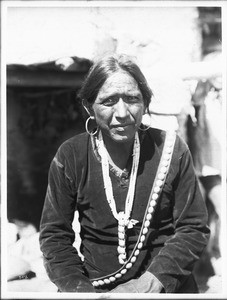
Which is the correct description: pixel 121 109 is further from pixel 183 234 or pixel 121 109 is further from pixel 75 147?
pixel 183 234

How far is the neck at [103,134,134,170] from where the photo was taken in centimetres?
Result: 163

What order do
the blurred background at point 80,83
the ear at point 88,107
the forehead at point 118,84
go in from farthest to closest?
1. the blurred background at point 80,83
2. the ear at point 88,107
3. the forehead at point 118,84

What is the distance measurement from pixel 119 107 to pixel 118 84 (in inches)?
3.0

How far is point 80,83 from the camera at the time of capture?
1816 mm

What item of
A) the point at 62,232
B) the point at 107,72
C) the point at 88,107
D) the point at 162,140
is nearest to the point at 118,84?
the point at 107,72

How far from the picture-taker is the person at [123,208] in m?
1.57

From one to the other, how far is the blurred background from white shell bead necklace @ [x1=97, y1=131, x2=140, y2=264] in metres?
0.25

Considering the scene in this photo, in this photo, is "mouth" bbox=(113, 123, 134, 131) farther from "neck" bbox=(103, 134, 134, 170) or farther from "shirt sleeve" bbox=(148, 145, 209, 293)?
"shirt sleeve" bbox=(148, 145, 209, 293)

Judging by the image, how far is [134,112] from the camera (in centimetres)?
156

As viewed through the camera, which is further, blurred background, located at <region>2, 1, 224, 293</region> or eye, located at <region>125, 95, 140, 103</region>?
blurred background, located at <region>2, 1, 224, 293</region>

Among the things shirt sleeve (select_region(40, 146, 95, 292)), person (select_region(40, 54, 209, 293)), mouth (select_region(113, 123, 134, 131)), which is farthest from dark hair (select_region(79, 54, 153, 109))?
shirt sleeve (select_region(40, 146, 95, 292))

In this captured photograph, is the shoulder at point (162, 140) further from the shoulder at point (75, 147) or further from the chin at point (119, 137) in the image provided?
the shoulder at point (75, 147)

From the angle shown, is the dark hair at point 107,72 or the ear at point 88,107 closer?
the dark hair at point 107,72

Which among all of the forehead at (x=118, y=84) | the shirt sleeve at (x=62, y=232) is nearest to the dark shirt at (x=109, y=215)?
the shirt sleeve at (x=62, y=232)
